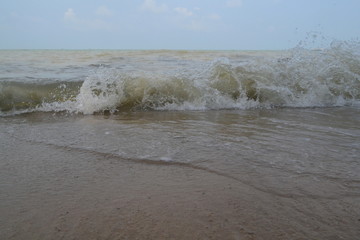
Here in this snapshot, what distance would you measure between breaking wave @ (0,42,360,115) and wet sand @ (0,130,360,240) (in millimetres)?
2404

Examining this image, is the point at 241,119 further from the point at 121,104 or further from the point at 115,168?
the point at 115,168

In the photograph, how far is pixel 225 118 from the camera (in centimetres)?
352

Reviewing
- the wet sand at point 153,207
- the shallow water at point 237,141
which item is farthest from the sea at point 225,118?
the wet sand at point 153,207

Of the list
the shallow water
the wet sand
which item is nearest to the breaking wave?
the shallow water

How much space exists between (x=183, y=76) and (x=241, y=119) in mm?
1655

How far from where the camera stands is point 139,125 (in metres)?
3.08

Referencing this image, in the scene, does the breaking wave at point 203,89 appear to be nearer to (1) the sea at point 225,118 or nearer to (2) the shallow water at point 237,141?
(1) the sea at point 225,118

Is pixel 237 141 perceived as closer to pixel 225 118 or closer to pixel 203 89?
pixel 225 118

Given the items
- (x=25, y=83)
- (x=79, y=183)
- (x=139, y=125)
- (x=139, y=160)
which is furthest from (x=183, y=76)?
(x=79, y=183)

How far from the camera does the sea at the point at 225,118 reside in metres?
1.81

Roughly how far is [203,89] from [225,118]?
126cm

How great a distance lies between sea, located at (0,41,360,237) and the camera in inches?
71.2

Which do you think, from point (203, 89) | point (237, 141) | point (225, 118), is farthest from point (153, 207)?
point (203, 89)

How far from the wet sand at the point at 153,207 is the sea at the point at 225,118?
118 mm
